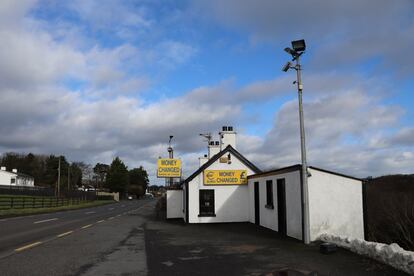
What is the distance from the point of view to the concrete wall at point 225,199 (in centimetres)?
2472

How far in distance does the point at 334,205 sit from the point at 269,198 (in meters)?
4.92

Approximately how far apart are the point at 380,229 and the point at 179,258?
34.7 feet

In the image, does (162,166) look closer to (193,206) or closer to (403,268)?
(193,206)

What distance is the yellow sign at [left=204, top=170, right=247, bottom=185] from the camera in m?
25.1

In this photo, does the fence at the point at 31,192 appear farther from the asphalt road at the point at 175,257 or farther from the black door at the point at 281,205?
the black door at the point at 281,205

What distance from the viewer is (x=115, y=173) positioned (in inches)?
4867

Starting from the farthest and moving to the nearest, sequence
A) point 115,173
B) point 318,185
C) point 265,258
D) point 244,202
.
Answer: point 115,173, point 244,202, point 318,185, point 265,258

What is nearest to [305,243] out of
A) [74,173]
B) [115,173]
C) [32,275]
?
[32,275]

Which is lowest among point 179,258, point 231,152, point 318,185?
point 179,258

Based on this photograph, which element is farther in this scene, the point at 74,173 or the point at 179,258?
the point at 74,173

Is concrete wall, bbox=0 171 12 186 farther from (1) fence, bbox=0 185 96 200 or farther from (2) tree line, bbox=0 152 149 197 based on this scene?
(1) fence, bbox=0 185 96 200

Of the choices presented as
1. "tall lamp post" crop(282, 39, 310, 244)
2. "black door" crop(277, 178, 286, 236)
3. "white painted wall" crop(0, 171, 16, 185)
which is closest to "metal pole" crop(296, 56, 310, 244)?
"tall lamp post" crop(282, 39, 310, 244)

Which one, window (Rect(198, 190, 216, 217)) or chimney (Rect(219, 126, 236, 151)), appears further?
chimney (Rect(219, 126, 236, 151))

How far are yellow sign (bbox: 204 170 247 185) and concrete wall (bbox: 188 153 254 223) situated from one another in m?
0.18
